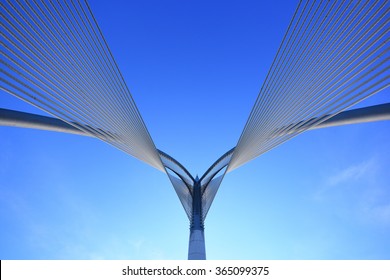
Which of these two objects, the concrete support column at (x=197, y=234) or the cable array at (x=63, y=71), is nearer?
the cable array at (x=63, y=71)

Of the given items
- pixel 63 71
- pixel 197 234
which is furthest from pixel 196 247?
pixel 63 71

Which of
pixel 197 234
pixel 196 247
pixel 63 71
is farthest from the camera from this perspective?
pixel 197 234

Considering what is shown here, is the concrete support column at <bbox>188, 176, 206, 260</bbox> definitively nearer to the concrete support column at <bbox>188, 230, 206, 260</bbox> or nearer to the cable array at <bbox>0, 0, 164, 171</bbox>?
the concrete support column at <bbox>188, 230, 206, 260</bbox>

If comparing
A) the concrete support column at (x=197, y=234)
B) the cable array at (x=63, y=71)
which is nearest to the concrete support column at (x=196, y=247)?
the concrete support column at (x=197, y=234)

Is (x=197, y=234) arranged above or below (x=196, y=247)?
above

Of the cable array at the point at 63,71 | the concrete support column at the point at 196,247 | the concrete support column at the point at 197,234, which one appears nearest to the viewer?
the cable array at the point at 63,71

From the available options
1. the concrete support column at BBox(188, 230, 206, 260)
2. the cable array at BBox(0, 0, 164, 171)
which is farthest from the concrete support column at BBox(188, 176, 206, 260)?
the cable array at BBox(0, 0, 164, 171)

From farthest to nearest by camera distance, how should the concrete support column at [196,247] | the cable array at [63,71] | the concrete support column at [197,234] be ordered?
the concrete support column at [197,234]
the concrete support column at [196,247]
the cable array at [63,71]

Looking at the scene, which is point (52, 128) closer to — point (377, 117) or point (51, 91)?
point (51, 91)

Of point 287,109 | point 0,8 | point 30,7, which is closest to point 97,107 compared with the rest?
point 30,7

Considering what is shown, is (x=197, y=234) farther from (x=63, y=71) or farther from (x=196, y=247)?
(x=63, y=71)

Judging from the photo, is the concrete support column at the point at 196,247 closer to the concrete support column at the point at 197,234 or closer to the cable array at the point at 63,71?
the concrete support column at the point at 197,234
